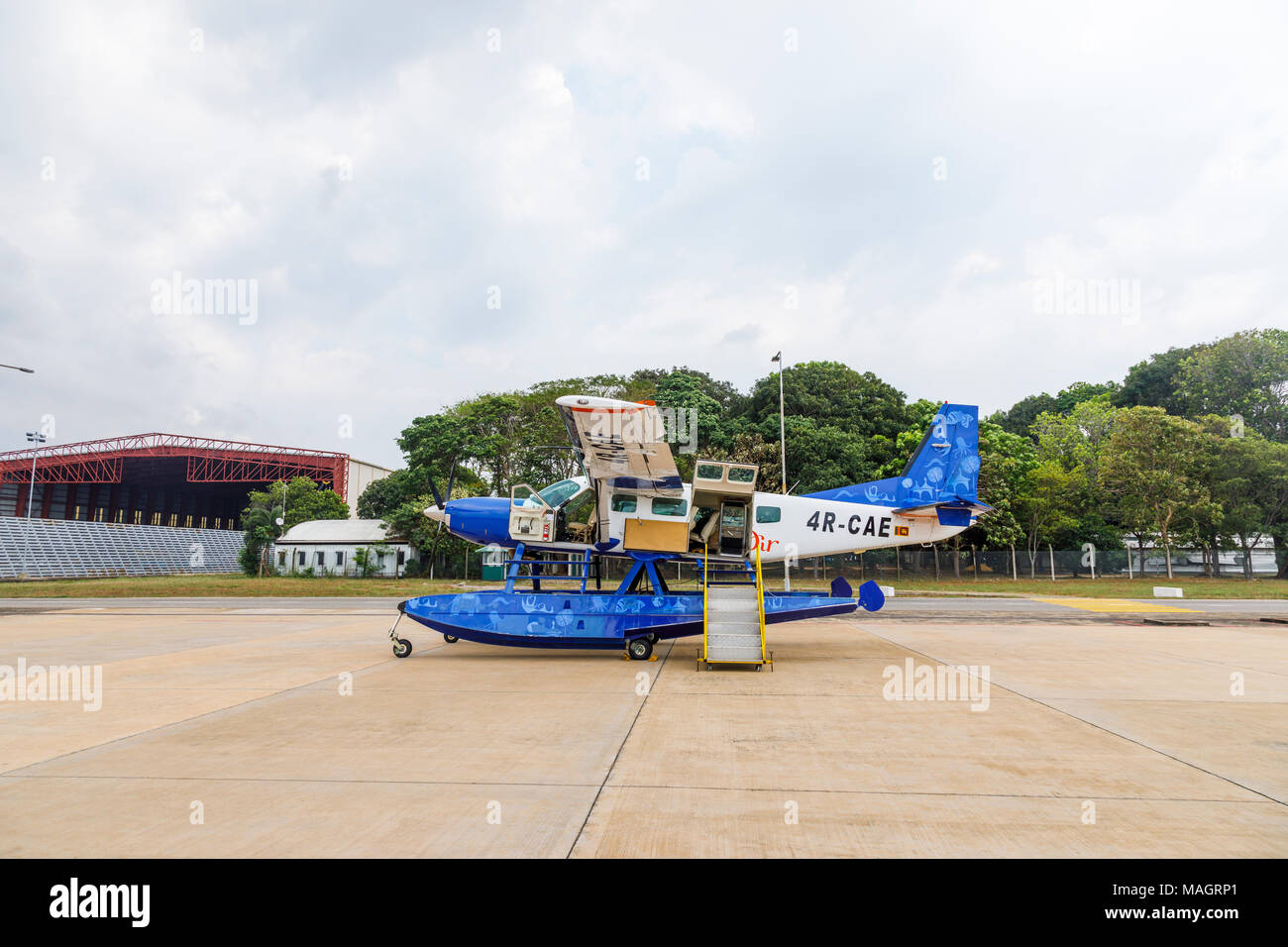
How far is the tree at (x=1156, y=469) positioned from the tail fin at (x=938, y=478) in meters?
33.5

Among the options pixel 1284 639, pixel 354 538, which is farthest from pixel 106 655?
pixel 354 538

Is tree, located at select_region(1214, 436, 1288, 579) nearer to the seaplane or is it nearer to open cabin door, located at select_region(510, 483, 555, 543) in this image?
the seaplane

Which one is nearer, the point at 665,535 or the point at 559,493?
the point at 665,535

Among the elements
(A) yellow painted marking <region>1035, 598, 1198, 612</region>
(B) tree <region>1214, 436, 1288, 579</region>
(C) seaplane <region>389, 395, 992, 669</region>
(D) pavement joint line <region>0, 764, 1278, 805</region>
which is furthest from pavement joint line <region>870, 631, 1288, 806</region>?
(B) tree <region>1214, 436, 1288, 579</region>

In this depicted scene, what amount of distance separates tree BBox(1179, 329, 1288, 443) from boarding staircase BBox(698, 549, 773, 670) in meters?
53.8

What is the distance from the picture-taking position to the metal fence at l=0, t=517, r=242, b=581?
146 feet

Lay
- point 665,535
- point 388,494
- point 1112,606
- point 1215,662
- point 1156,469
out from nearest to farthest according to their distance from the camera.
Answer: point 1215,662 < point 665,535 < point 1112,606 < point 1156,469 < point 388,494

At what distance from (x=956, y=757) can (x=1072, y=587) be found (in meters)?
34.0

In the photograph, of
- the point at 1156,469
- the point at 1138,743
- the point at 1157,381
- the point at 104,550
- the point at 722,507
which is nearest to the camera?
the point at 1138,743

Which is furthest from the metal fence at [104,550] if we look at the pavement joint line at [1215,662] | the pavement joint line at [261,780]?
the pavement joint line at [1215,662]

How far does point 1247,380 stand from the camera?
158 ft

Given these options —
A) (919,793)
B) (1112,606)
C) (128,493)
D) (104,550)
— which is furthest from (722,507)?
(128,493)

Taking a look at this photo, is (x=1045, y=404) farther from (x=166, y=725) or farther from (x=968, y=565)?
(x=166, y=725)

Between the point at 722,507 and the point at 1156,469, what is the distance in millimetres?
38798
